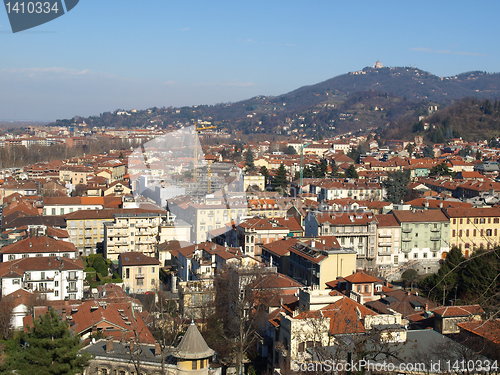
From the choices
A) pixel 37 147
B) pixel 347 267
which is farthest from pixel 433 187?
pixel 37 147

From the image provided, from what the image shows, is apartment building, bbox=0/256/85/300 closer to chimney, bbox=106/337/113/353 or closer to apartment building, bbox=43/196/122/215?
chimney, bbox=106/337/113/353

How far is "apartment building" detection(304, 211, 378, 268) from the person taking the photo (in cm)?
1441

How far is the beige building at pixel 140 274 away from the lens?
1260 cm

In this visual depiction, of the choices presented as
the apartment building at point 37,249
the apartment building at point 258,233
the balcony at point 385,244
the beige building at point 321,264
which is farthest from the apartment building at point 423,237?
the apartment building at point 37,249

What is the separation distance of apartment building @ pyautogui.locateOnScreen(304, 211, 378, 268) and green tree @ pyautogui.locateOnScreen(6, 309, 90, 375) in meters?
9.62

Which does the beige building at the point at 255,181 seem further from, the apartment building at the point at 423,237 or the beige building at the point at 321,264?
the beige building at the point at 321,264

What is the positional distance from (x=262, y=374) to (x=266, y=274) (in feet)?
8.74

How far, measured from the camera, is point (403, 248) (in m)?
15.1

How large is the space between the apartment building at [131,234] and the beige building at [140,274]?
7.04 feet

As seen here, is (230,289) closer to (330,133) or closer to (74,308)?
(74,308)

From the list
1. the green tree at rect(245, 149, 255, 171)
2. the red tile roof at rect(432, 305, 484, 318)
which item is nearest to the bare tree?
the red tile roof at rect(432, 305, 484, 318)

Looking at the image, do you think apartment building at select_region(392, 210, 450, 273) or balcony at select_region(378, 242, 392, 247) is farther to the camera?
apartment building at select_region(392, 210, 450, 273)

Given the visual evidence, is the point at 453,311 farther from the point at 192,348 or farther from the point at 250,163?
the point at 250,163

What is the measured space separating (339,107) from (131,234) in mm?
73465
